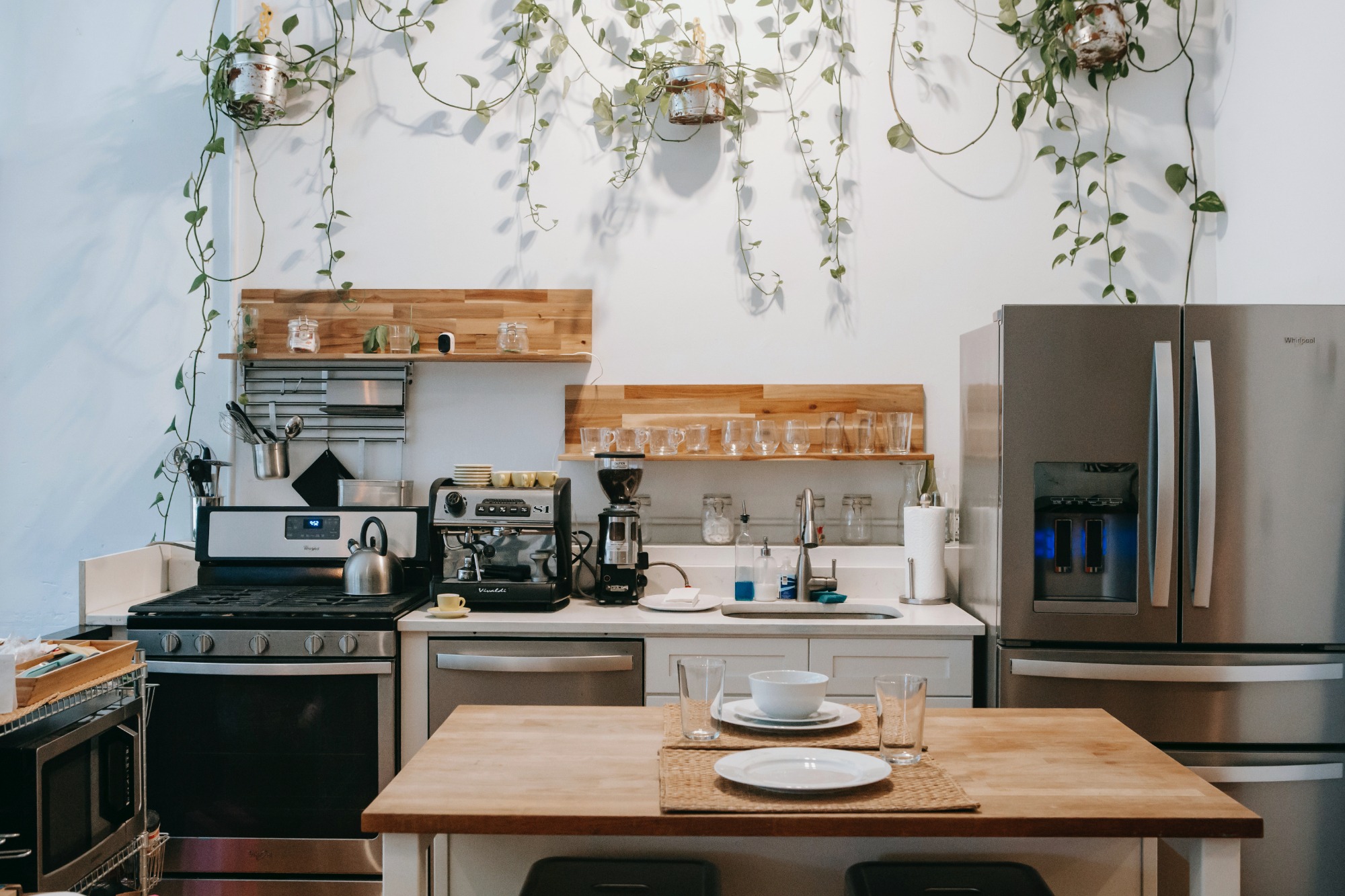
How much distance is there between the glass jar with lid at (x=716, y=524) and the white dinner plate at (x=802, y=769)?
1.95m

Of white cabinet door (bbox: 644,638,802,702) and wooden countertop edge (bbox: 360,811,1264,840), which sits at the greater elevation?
wooden countertop edge (bbox: 360,811,1264,840)

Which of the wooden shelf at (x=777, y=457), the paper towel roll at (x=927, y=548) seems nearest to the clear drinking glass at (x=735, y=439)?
the wooden shelf at (x=777, y=457)

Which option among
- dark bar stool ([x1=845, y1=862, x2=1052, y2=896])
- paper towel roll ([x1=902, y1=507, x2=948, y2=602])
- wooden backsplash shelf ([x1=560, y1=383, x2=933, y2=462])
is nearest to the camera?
dark bar stool ([x1=845, y1=862, x2=1052, y2=896])

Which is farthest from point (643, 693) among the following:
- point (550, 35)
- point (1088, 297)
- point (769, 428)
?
point (550, 35)

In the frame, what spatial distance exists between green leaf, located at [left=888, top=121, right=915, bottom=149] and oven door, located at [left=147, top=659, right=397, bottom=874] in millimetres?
2481

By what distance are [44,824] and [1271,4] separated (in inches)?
161

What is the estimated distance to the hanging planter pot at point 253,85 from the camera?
346 centimetres

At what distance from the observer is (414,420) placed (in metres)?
3.64

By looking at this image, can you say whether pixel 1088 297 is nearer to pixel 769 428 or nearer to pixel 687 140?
pixel 769 428

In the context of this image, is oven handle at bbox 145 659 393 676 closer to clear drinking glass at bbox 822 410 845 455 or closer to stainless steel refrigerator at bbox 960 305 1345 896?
clear drinking glass at bbox 822 410 845 455

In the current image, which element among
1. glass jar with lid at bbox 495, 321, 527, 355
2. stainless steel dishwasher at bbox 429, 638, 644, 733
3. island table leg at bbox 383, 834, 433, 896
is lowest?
stainless steel dishwasher at bbox 429, 638, 644, 733

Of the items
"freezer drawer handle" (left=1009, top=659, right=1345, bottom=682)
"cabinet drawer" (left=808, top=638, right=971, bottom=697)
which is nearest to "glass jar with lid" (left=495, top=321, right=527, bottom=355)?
"cabinet drawer" (left=808, top=638, right=971, bottom=697)

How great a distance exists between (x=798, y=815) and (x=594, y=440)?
2.30m

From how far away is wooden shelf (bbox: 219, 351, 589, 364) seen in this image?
11.2 feet
